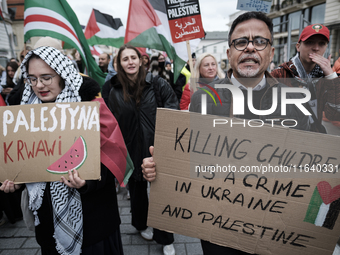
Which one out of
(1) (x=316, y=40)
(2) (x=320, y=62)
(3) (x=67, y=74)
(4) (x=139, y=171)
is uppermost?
(1) (x=316, y=40)

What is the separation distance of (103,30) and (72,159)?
6242 millimetres

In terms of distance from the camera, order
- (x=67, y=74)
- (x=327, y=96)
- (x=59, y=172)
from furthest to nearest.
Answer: (x=327, y=96) < (x=67, y=74) < (x=59, y=172)

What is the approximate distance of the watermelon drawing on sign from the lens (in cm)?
141

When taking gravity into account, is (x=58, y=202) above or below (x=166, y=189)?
below

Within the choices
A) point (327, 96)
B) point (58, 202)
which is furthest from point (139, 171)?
point (327, 96)

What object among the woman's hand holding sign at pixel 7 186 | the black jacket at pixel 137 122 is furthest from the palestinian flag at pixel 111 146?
the black jacket at pixel 137 122

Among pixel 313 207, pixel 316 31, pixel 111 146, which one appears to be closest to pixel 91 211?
pixel 111 146

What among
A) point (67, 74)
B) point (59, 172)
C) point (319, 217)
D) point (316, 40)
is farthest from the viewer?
point (316, 40)

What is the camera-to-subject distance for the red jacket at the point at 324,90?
2.03 meters

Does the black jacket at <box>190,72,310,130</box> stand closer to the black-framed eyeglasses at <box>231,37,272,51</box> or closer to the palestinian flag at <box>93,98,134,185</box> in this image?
the black-framed eyeglasses at <box>231,37,272,51</box>

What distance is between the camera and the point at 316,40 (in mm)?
2418

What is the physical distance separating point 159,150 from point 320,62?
74.5 inches

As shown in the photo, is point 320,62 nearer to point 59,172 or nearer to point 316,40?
point 316,40

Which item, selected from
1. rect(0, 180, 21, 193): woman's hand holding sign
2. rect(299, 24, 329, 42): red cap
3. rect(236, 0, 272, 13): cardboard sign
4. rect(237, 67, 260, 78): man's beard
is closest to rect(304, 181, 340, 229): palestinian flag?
rect(237, 67, 260, 78): man's beard
